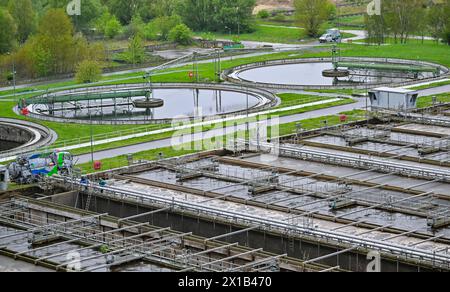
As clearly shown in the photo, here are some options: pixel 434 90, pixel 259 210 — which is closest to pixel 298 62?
pixel 434 90

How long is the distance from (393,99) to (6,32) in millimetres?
74257

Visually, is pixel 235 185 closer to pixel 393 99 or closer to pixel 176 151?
pixel 176 151

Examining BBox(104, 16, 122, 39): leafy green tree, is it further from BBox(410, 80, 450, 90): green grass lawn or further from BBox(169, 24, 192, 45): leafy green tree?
BBox(410, 80, 450, 90): green grass lawn

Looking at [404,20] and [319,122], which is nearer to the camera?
[319,122]

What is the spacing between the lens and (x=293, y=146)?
82.1m

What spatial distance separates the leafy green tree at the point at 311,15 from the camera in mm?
176000

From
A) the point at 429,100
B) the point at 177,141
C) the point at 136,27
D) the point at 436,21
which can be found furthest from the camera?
the point at 136,27

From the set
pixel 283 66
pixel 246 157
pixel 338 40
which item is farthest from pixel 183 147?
pixel 338 40

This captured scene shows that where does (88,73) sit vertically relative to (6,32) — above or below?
below

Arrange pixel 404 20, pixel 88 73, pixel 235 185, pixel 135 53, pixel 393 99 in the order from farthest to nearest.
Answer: pixel 404 20 → pixel 135 53 → pixel 88 73 → pixel 393 99 → pixel 235 185

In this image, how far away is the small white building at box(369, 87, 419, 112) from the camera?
314ft

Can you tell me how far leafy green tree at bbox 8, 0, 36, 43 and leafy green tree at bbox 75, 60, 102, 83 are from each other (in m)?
36.6

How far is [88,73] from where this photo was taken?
431ft

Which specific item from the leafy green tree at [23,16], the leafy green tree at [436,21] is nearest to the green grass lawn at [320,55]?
the leafy green tree at [436,21]
